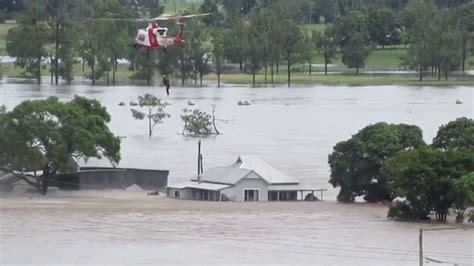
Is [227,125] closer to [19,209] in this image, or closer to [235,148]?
[235,148]

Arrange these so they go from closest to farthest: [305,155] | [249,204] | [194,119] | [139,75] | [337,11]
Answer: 1. [249,204]
2. [305,155]
3. [194,119]
4. [139,75]
5. [337,11]

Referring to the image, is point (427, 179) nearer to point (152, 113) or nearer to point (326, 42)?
point (152, 113)

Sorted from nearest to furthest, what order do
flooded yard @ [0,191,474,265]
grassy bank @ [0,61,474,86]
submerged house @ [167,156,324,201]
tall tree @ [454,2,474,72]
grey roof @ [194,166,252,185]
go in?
flooded yard @ [0,191,474,265] < submerged house @ [167,156,324,201] < grey roof @ [194,166,252,185] < grassy bank @ [0,61,474,86] < tall tree @ [454,2,474,72]

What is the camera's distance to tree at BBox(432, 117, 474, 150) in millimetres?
31372

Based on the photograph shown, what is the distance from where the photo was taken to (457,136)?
104ft

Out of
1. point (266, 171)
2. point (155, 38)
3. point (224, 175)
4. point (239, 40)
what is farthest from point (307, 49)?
point (155, 38)

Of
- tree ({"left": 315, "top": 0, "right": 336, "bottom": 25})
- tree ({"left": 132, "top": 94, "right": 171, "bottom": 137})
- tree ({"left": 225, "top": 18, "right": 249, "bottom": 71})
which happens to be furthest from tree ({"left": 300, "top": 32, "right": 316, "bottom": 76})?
tree ({"left": 132, "top": 94, "right": 171, "bottom": 137})

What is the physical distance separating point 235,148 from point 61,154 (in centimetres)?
1055

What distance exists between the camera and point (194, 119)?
150 ft

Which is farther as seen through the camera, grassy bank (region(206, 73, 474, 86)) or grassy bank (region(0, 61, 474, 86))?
grassy bank (region(0, 61, 474, 86))

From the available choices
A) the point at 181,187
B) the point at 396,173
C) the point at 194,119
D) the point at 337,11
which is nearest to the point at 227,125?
the point at 194,119

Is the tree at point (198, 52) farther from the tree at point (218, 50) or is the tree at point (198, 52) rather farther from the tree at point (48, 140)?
the tree at point (48, 140)

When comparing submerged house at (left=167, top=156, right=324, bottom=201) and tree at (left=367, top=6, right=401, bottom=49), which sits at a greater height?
tree at (left=367, top=6, right=401, bottom=49)

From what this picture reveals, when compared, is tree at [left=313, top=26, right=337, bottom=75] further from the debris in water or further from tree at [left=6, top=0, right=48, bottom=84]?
the debris in water
